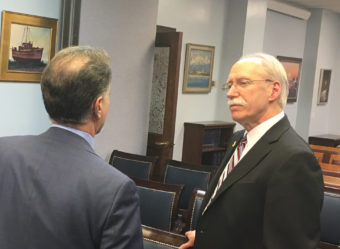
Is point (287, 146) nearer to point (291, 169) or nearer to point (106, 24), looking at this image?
point (291, 169)

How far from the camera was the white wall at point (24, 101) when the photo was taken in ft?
10.8

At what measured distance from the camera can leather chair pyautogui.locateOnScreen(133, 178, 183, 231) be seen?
107 inches

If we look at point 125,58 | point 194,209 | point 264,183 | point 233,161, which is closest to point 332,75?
point 125,58

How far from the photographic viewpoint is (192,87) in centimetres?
599

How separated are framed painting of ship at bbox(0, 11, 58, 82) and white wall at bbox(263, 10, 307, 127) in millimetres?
4763

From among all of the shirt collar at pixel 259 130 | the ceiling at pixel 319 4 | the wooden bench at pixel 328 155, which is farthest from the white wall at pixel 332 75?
the shirt collar at pixel 259 130

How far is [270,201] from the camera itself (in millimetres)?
1403

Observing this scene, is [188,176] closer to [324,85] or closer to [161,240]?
[161,240]

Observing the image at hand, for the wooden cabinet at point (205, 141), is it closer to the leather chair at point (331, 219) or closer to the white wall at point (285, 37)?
the white wall at point (285, 37)

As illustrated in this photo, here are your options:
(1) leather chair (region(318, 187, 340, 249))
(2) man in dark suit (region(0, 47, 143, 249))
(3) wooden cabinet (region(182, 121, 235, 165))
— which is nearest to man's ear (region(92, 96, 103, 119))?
(2) man in dark suit (region(0, 47, 143, 249))

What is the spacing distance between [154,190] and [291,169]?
1.51 meters

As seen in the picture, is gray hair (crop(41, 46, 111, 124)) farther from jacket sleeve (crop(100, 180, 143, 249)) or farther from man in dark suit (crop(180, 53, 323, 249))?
man in dark suit (crop(180, 53, 323, 249))

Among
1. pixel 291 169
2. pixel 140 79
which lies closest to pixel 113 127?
pixel 140 79

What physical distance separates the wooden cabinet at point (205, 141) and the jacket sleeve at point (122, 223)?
4.67 meters
